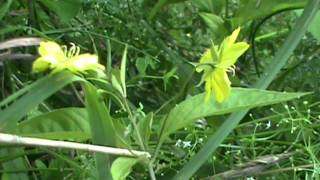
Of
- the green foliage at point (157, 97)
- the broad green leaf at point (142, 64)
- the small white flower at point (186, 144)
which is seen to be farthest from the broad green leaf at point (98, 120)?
the broad green leaf at point (142, 64)

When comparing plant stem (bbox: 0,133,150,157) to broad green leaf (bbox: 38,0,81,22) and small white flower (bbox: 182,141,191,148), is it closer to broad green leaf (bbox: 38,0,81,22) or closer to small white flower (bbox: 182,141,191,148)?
small white flower (bbox: 182,141,191,148)

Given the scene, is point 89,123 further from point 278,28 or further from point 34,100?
point 278,28

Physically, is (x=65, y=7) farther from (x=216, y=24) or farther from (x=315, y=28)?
(x=315, y=28)

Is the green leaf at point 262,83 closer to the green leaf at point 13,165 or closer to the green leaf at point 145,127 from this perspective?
the green leaf at point 145,127

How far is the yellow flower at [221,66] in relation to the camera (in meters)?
0.60

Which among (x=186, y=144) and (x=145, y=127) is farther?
(x=186, y=144)

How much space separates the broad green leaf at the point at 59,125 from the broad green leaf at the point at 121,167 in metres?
0.06

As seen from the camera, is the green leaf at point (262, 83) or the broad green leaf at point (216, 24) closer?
the green leaf at point (262, 83)

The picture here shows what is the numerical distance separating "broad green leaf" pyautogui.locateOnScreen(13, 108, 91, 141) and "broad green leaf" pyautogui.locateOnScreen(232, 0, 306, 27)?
1.15 feet

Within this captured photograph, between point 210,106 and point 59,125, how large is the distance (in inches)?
5.3

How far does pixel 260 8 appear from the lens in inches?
37.2

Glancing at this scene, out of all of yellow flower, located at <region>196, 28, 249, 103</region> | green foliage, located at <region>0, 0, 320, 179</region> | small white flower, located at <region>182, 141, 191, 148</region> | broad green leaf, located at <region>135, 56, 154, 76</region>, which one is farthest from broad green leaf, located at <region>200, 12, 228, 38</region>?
yellow flower, located at <region>196, 28, 249, 103</region>

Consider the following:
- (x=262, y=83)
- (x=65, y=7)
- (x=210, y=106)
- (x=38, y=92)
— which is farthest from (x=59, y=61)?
(x=65, y=7)

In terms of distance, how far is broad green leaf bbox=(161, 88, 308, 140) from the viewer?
641 mm
